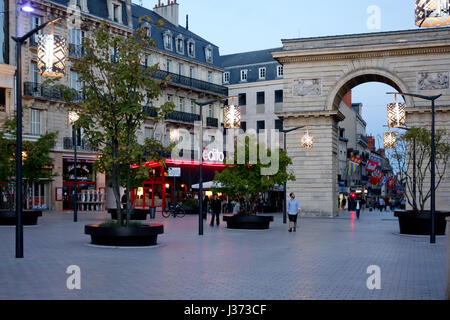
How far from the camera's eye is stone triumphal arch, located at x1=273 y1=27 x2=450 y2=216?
39625mm

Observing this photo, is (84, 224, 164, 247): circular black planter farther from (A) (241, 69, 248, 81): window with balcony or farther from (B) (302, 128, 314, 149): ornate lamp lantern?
(A) (241, 69, 248, 81): window with balcony

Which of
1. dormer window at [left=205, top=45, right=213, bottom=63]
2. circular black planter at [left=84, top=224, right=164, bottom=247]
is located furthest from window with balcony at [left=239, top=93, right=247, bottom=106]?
circular black planter at [left=84, top=224, right=164, bottom=247]

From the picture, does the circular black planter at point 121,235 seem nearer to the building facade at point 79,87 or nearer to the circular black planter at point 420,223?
the circular black planter at point 420,223

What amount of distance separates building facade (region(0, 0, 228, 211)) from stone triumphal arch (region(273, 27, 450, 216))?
32.5 feet

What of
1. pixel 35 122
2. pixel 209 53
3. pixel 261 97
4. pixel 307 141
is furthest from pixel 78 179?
pixel 261 97

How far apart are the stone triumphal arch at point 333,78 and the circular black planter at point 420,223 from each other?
1496 cm

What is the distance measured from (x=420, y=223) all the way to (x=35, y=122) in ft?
96.1

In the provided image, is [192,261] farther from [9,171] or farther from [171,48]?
[171,48]

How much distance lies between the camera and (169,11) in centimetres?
6444

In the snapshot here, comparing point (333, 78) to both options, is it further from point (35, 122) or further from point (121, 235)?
point (121, 235)

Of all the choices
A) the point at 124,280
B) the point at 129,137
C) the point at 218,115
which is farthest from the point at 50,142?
the point at 218,115

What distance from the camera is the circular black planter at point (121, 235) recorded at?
18.5m

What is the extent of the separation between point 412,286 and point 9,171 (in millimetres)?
21707

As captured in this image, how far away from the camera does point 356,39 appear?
42000 millimetres
